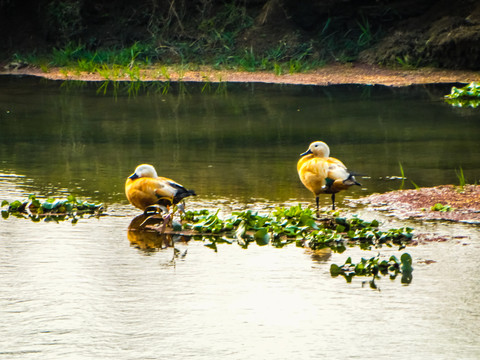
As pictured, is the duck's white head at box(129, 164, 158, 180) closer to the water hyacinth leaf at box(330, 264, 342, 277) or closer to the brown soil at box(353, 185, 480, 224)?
the brown soil at box(353, 185, 480, 224)

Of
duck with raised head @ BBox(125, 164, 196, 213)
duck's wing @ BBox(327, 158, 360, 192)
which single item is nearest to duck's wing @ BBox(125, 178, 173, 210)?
duck with raised head @ BBox(125, 164, 196, 213)

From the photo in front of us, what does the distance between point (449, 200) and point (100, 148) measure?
16.6 ft

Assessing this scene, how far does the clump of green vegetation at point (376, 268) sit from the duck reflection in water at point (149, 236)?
128 centimetres

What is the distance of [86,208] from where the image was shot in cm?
770

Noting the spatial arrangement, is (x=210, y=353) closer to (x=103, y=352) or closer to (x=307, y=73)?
(x=103, y=352)

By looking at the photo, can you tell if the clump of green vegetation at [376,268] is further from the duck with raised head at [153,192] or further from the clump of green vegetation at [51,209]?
the clump of green vegetation at [51,209]

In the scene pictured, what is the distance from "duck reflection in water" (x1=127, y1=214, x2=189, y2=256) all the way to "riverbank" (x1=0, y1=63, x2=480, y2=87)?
11.7 meters

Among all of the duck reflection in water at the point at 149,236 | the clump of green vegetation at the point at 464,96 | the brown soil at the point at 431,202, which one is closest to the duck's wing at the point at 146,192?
the duck reflection in water at the point at 149,236

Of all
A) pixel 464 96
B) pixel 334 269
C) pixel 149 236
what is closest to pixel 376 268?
pixel 334 269

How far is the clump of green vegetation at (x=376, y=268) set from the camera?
5.84m

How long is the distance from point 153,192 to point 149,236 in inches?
19.4

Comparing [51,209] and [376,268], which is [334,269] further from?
[51,209]

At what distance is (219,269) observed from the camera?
6.05m

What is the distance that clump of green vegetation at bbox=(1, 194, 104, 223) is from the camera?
7582mm
